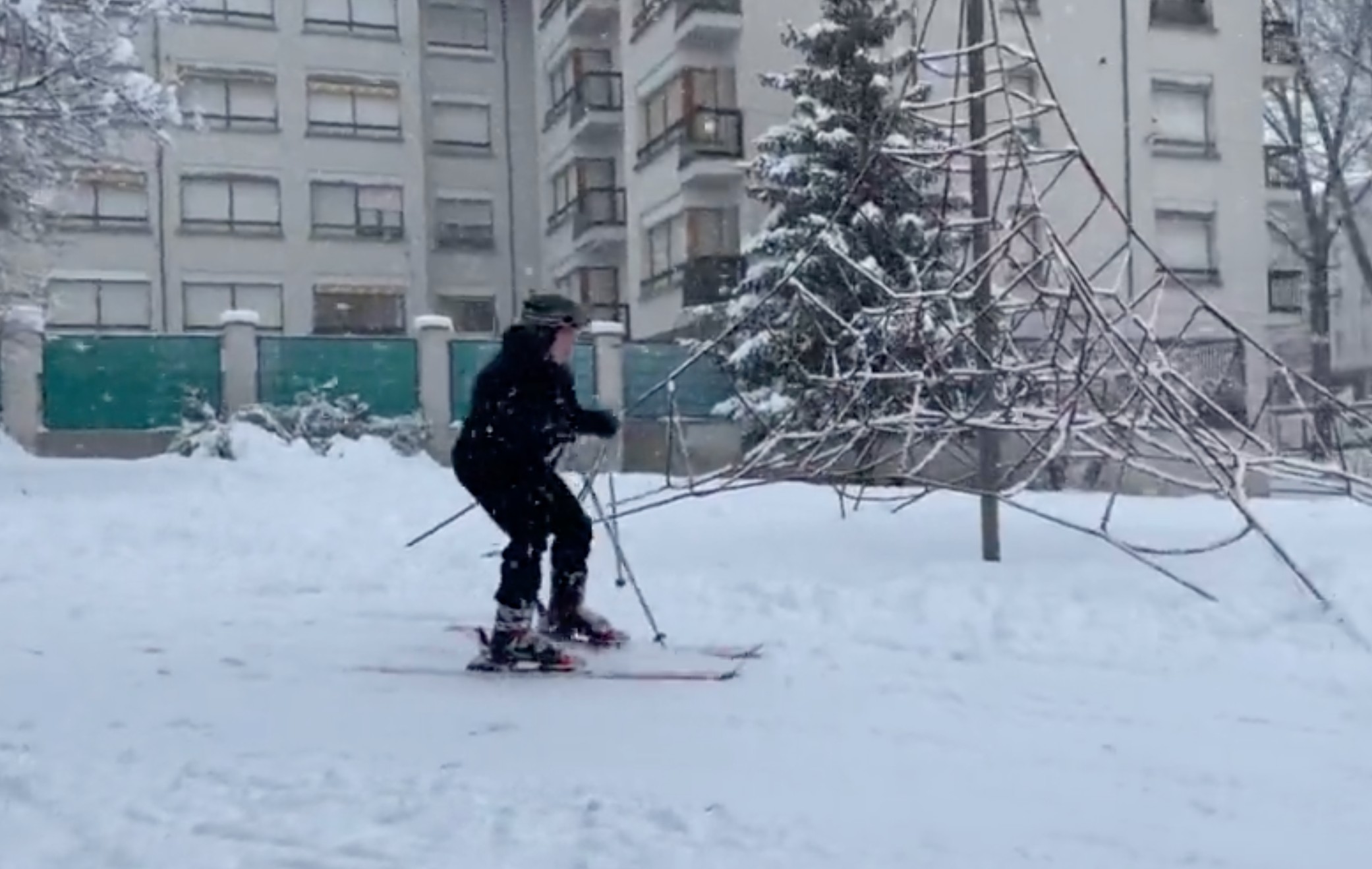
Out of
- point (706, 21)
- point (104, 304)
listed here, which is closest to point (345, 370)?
point (706, 21)

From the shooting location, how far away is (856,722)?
5.90 metres

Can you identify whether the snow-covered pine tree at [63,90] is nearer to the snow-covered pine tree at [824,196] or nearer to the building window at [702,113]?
the snow-covered pine tree at [824,196]

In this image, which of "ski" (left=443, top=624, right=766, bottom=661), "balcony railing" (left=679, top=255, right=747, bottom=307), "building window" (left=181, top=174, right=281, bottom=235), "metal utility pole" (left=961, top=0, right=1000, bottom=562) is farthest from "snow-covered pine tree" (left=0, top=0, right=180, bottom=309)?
"building window" (left=181, top=174, right=281, bottom=235)

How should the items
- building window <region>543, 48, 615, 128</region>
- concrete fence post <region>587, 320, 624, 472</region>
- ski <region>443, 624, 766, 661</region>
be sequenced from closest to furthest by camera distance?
1. ski <region>443, 624, 766, 661</region>
2. concrete fence post <region>587, 320, 624, 472</region>
3. building window <region>543, 48, 615, 128</region>

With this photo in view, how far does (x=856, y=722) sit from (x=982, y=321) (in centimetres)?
558

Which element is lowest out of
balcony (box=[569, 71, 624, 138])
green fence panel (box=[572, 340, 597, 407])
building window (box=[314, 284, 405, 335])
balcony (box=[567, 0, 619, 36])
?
green fence panel (box=[572, 340, 597, 407])

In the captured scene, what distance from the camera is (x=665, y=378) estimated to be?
81.0 ft

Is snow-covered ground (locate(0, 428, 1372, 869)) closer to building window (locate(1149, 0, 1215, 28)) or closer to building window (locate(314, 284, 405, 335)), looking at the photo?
building window (locate(1149, 0, 1215, 28))

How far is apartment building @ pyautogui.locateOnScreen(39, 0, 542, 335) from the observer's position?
119ft

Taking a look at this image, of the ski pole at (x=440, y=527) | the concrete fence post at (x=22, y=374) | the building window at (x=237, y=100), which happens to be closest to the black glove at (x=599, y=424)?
the ski pole at (x=440, y=527)

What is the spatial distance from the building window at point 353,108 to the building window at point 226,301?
3960 millimetres

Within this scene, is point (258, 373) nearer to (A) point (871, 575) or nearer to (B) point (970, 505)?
(B) point (970, 505)

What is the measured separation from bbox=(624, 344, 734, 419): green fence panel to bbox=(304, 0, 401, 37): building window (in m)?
16.8

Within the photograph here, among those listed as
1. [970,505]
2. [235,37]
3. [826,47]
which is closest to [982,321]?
[970,505]
